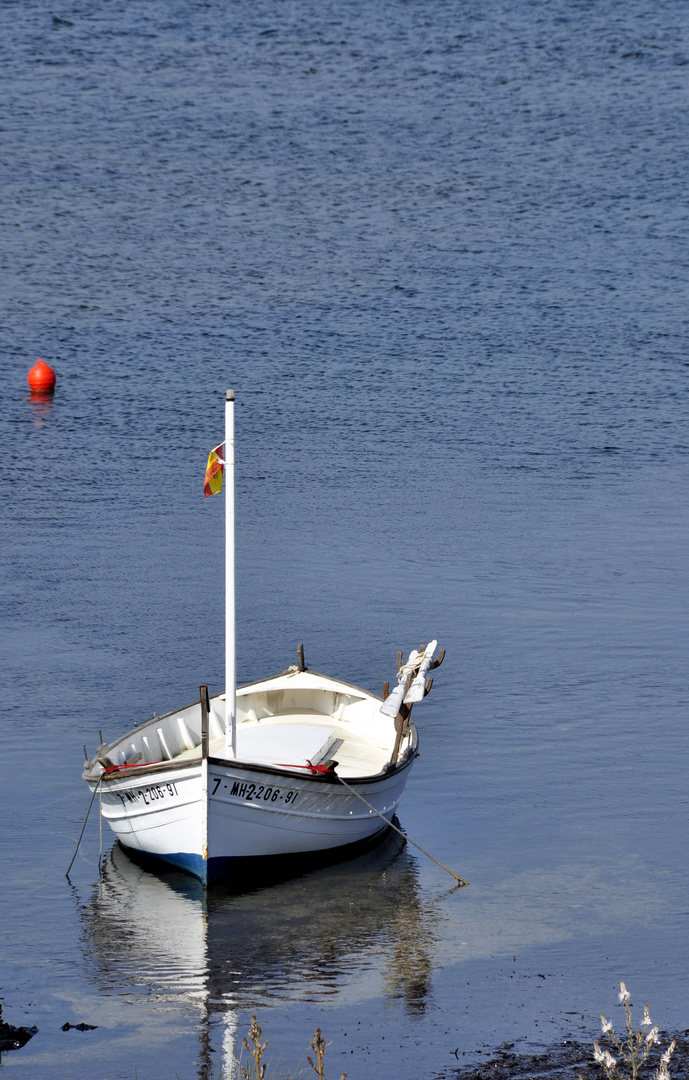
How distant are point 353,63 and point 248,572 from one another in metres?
A: 53.3

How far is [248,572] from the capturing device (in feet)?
89.6

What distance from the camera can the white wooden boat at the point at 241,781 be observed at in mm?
15719

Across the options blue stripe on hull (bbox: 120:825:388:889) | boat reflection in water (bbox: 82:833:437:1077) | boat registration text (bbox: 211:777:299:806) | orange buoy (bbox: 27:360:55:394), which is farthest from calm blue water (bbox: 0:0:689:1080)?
boat registration text (bbox: 211:777:299:806)

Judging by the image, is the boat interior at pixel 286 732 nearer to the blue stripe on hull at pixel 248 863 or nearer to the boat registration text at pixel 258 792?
the boat registration text at pixel 258 792

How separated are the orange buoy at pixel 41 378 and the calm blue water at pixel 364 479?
15.3 inches

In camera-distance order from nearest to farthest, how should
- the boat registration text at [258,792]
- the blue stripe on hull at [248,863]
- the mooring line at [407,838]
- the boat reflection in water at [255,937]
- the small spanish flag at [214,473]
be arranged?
the boat reflection in water at [255,937]
the boat registration text at [258,792]
the blue stripe on hull at [248,863]
the mooring line at [407,838]
the small spanish flag at [214,473]

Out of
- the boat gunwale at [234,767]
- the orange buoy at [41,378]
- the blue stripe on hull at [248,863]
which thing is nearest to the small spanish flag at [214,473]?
the boat gunwale at [234,767]

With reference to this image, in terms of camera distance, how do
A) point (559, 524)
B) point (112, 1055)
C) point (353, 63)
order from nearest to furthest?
point (112, 1055) < point (559, 524) < point (353, 63)

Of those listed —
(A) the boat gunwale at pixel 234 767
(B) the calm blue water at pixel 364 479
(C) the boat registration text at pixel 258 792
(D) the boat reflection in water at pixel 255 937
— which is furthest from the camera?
(C) the boat registration text at pixel 258 792

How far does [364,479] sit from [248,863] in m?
18.4

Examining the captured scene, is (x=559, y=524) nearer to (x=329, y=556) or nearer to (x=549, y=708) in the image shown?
(x=329, y=556)

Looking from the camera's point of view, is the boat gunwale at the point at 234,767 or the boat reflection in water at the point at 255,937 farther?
the boat gunwale at the point at 234,767

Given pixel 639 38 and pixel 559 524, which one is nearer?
pixel 559 524

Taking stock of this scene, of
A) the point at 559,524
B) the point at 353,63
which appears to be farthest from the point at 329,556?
the point at 353,63
